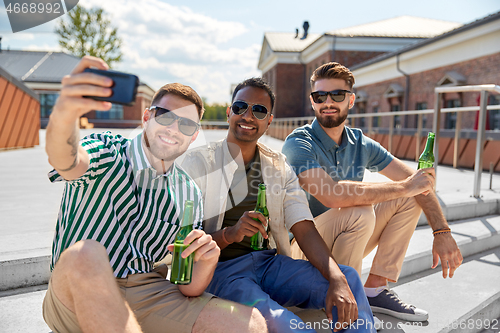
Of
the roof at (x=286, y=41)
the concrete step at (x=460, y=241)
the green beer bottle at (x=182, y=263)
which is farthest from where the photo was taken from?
the roof at (x=286, y=41)

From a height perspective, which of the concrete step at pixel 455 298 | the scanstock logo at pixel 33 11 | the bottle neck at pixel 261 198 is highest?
the scanstock logo at pixel 33 11

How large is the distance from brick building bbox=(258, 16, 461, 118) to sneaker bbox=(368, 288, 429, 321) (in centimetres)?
2245

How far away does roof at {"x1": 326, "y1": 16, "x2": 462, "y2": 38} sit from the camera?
23172 mm

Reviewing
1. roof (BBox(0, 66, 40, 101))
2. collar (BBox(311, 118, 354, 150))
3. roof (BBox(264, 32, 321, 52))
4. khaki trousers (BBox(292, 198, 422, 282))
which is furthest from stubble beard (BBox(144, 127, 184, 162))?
roof (BBox(264, 32, 321, 52))

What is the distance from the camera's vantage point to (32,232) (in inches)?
113

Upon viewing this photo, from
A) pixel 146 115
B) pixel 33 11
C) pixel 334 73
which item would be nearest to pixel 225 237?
pixel 146 115

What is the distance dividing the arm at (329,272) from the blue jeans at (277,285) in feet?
0.16

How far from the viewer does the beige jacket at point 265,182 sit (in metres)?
2.21

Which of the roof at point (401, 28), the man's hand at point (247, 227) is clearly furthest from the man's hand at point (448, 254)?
the roof at point (401, 28)

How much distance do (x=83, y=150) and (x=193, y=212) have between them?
0.64 m

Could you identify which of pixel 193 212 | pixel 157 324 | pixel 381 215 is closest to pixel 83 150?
pixel 193 212

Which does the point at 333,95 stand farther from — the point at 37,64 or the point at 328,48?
the point at 37,64

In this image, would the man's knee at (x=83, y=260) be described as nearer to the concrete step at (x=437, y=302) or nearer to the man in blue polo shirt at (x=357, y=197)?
the concrete step at (x=437, y=302)

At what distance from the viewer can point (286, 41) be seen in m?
33.2
